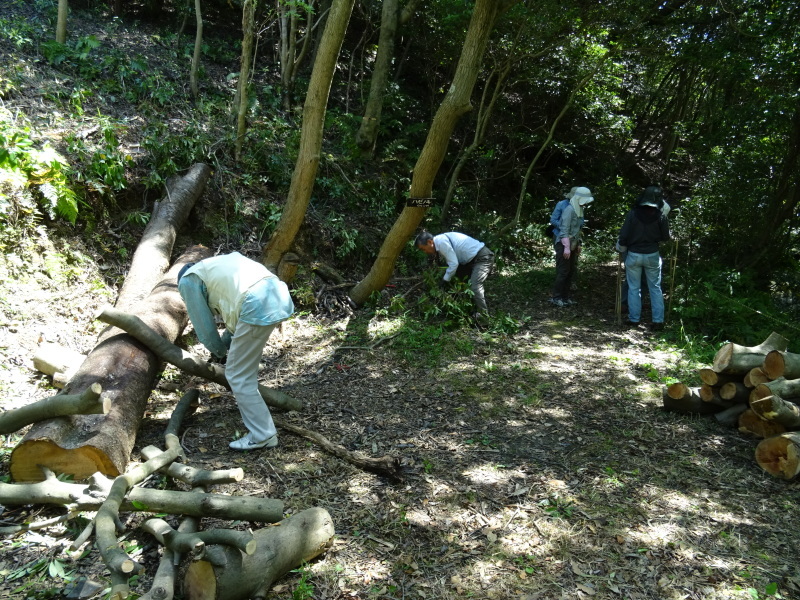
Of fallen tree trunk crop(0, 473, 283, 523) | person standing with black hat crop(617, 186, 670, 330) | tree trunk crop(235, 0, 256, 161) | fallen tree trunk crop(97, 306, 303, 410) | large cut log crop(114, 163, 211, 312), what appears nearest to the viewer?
fallen tree trunk crop(0, 473, 283, 523)

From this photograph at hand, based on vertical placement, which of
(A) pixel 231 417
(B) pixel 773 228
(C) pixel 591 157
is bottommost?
(A) pixel 231 417

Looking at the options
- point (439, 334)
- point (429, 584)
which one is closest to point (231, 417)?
point (429, 584)

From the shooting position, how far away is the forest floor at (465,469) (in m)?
3.28

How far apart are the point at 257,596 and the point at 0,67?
8493mm

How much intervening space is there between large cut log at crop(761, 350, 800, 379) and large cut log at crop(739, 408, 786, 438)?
409mm

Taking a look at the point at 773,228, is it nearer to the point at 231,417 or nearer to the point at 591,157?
the point at 591,157

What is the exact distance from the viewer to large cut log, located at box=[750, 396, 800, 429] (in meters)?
4.56

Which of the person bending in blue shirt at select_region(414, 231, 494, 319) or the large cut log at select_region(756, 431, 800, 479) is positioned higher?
the person bending in blue shirt at select_region(414, 231, 494, 319)

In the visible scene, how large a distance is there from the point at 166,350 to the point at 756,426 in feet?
17.8

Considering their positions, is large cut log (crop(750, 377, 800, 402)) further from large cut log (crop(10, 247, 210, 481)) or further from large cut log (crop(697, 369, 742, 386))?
large cut log (crop(10, 247, 210, 481))

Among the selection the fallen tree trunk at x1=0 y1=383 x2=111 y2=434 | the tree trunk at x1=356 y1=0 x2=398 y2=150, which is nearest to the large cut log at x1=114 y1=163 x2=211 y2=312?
the fallen tree trunk at x1=0 y1=383 x2=111 y2=434

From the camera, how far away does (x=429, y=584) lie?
3232mm

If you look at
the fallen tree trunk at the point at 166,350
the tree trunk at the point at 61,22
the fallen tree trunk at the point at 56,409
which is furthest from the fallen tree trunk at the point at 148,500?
the tree trunk at the point at 61,22

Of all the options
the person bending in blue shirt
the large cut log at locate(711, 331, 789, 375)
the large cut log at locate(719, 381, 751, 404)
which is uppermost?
the person bending in blue shirt
